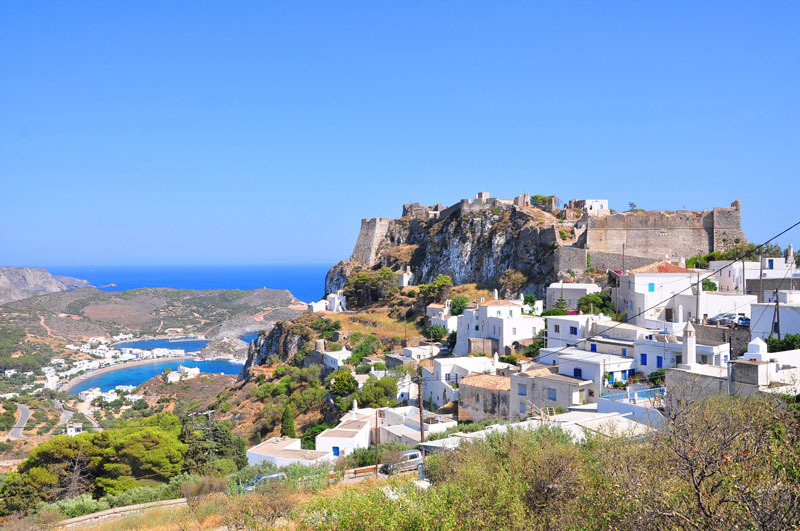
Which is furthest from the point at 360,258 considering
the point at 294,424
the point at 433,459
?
the point at 433,459

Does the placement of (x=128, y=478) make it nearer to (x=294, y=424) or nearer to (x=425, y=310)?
(x=294, y=424)

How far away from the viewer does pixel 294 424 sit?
30.1 metres

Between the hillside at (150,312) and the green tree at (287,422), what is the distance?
277 feet

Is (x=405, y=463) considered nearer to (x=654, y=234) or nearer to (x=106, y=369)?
(x=654, y=234)

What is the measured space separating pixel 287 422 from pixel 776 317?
20.9m

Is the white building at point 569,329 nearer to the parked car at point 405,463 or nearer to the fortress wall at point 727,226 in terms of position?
the parked car at point 405,463

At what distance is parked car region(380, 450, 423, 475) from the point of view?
14.7 metres

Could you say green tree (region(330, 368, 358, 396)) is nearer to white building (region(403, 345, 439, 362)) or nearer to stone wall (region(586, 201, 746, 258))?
white building (region(403, 345, 439, 362))

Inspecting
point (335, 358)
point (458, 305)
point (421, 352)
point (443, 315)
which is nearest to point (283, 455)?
point (421, 352)

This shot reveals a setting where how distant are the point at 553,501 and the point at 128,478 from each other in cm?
1710

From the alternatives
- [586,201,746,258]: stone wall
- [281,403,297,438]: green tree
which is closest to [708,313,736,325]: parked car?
[586,201,746,258]: stone wall

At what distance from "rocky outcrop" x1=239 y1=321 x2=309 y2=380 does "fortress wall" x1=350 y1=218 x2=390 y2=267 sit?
603 inches

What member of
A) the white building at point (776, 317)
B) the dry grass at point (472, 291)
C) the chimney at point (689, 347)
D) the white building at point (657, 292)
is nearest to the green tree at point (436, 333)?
the dry grass at point (472, 291)

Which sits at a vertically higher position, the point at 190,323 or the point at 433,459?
the point at 433,459
